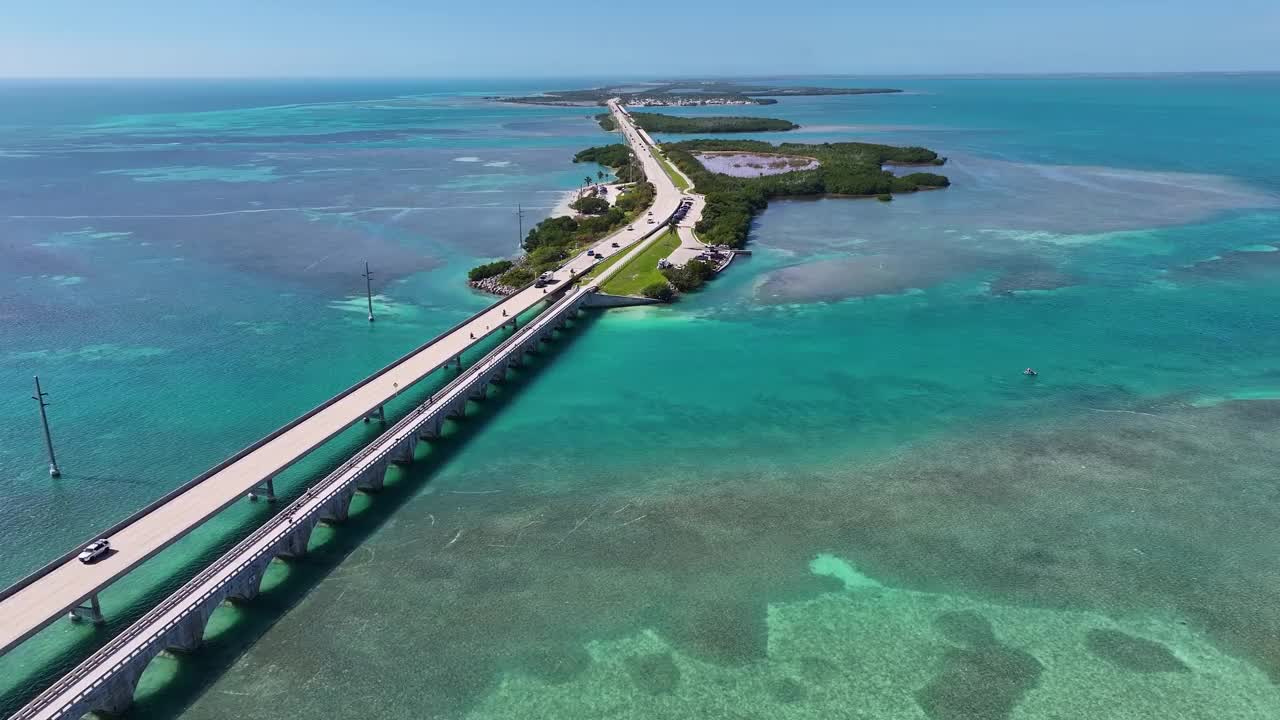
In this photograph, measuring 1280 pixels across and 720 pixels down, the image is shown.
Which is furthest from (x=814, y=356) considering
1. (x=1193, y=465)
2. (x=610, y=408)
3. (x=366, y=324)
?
(x=366, y=324)

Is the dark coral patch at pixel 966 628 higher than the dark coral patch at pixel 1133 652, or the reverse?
the dark coral patch at pixel 966 628

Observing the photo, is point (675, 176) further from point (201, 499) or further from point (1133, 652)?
point (1133, 652)

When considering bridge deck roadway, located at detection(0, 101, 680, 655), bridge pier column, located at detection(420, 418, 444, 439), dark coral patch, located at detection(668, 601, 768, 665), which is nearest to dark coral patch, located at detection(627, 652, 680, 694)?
dark coral patch, located at detection(668, 601, 768, 665)

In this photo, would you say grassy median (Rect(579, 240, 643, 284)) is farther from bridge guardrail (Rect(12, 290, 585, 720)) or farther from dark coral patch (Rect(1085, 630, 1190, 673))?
dark coral patch (Rect(1085, 630, 1190, 673))

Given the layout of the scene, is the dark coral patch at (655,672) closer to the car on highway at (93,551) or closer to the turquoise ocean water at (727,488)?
the turquoise ocean water at (727,488)

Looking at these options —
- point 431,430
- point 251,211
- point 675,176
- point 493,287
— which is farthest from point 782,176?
point 431,430

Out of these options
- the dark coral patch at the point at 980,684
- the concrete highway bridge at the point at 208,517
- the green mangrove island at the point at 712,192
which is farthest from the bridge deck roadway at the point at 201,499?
the dark coral patch at the point at 980,684

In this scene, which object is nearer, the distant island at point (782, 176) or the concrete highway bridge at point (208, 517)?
the concrete highway bridge at point (208, 517)
